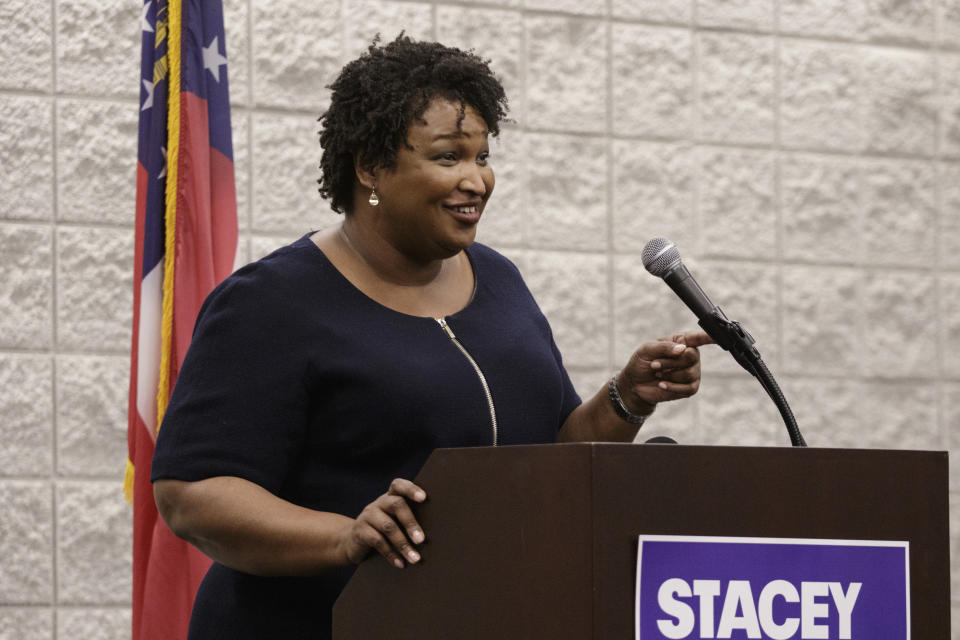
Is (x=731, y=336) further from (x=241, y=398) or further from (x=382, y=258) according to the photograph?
(x=241, y=398)

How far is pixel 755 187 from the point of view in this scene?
13.7 feet

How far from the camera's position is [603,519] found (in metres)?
1.35

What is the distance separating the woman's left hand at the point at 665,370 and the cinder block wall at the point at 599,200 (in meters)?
1.87

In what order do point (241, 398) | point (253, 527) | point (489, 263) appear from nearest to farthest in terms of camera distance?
point (253, 527) < point (241, 398) < point (489, 263)

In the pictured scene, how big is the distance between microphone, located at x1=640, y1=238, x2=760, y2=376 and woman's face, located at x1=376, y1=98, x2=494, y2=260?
26 centimetres

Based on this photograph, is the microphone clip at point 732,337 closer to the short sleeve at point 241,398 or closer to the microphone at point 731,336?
the microphone at point 731,336

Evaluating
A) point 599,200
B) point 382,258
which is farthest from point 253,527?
point 599,200

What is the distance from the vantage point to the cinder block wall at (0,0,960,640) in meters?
3.46

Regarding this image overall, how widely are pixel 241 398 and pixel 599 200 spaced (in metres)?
2.39

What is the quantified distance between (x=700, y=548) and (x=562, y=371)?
Result: 78 centimetres

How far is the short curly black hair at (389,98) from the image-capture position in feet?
6.22

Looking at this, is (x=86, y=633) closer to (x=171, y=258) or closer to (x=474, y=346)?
(x=171, y=258)

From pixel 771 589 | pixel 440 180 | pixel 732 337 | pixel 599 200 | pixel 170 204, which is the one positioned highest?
pixel 599 200

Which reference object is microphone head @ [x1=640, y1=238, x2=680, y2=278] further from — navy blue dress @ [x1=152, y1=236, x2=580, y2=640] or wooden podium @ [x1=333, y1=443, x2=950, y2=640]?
wooden podium @ [x1=333, y1=443, x2=950, y2=640]
